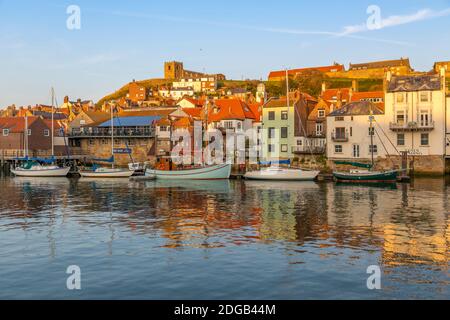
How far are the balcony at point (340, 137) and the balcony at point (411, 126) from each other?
6.91m

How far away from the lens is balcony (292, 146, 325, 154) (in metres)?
81.6

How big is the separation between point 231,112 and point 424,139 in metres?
34.7

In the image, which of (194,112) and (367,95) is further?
(194,112)

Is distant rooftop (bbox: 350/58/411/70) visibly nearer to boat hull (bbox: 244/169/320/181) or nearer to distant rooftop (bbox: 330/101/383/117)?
distant rooftop (bbox: 330/101/383/117)

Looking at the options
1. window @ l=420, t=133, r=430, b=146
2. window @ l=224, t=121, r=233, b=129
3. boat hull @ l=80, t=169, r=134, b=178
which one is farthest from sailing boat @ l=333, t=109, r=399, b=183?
boat hull @ l=80, t=169, r=134, b=178

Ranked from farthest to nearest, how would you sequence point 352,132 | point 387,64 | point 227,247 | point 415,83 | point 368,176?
1. point 387,64
2. point 352,132
3. point 415,83
4. point 368,176
5. point 227,247

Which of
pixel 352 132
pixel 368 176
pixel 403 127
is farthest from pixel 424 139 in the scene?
pixel 368 176

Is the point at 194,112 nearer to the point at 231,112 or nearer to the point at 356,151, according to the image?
the point at 231,112

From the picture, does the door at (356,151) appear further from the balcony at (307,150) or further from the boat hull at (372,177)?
the boat hull at (372,177)

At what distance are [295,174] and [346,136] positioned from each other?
41.7 feet

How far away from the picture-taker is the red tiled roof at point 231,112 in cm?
9113

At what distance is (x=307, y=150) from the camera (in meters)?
82.4

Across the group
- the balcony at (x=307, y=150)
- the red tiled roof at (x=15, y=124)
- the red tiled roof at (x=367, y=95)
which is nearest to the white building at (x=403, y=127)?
the balcony at (x=307, y=150)

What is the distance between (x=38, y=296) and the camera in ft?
59.3
